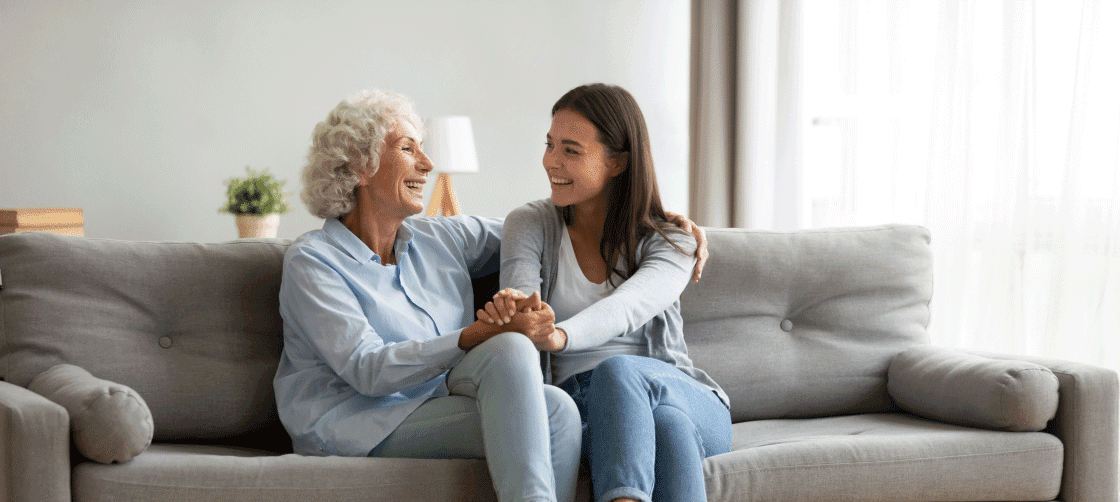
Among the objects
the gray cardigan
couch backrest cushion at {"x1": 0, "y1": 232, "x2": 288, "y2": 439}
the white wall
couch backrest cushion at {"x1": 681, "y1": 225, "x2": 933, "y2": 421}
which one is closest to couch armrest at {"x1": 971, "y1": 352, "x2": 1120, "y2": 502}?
couch backrest cushion at {"x1": 681, "y1": 225, "x2": 933, "y2": 421}

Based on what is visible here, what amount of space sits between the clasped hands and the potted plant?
8.26ft

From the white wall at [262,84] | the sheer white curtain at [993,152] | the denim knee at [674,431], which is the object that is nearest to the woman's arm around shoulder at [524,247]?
the denim knee at [674,431]

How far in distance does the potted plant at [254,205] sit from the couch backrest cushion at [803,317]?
234 centimetres

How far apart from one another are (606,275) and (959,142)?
1.85 m

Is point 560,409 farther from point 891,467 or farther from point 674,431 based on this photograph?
point 891,467

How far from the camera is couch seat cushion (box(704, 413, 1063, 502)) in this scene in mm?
1699

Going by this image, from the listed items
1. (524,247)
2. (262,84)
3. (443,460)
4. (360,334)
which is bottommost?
(443,460)

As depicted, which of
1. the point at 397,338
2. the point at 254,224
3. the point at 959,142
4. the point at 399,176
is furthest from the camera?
the point at 254,224

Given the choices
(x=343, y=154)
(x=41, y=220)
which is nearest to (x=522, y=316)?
(x=343, y=154)

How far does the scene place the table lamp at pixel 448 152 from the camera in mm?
4160

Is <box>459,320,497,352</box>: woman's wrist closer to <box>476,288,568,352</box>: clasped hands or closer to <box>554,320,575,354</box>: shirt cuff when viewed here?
<box>476,288,568,352</box>: clasped hands

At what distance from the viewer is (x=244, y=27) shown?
4285mm

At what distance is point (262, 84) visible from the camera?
14.2 ft

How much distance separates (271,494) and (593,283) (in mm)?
769
